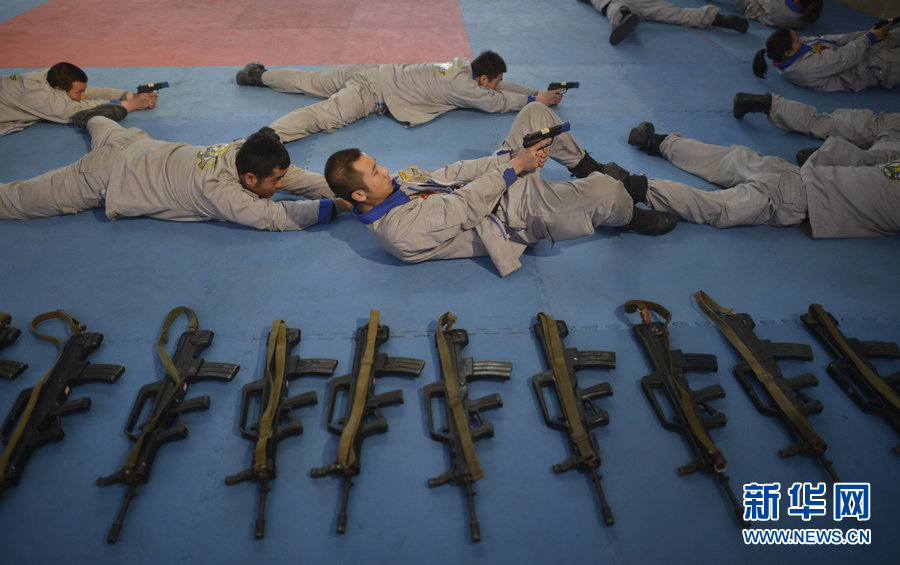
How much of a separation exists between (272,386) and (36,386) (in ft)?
4.66

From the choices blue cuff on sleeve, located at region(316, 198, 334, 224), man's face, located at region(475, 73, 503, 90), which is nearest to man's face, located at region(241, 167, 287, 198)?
blue cuff on sleeve, located at region(316, 198, 334, 224)

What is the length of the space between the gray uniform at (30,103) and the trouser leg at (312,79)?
2.25m

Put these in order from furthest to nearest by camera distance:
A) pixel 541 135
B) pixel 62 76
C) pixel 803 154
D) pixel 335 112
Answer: pixel 62 76, pixel 335 112, pixel 803 154, pixel 541 135

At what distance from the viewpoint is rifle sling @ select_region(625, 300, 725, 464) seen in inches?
109

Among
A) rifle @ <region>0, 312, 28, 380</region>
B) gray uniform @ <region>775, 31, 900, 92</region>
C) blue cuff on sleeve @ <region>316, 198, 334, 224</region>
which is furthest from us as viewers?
gray uniform @ <region>775, 31, 900, 92</region>

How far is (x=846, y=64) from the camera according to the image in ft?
21.4

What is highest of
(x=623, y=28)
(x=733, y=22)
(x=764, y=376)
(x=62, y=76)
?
(x=733, y=22)

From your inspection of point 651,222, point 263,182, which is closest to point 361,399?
point 263,182

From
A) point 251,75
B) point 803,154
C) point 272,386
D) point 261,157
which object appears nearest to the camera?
point 272,386

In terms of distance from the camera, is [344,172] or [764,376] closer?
[764,376]

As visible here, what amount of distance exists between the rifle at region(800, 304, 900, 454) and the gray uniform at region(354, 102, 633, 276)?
1550mm

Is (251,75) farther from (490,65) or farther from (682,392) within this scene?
(682,392)

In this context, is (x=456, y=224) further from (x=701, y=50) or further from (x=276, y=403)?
(x=701, y=50)

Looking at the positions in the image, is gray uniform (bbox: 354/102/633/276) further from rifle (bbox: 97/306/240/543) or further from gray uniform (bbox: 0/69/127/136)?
gray uniform (bbox: 0/69/127/136)
